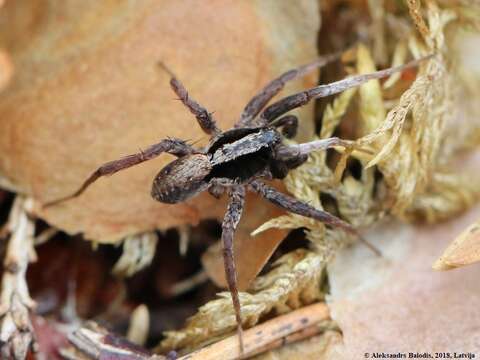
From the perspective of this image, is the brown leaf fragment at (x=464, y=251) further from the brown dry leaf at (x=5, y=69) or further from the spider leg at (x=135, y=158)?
the brown dry leaf at (x=5, y=69)

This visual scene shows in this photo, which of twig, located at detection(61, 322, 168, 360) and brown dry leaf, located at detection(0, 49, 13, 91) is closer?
twig, located at detection(61, 322, 168, 360)

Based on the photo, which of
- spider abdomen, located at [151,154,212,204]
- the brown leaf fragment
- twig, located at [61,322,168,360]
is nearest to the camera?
the brown leaf fragment

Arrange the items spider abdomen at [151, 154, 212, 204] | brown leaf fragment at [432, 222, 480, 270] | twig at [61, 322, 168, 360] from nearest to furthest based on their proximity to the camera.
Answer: brown leaf fragment at [432, 222, 480, 270] < twig at [61, 322, 168, 360] < spider abdomen at [151, 154, 212, 204]

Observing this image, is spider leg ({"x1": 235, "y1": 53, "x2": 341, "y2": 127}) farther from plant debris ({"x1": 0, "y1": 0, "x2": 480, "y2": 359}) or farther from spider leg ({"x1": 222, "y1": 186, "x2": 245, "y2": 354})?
spider leg ({"x1": 222, "y1": 186, "x2": 245, "y2": 354})

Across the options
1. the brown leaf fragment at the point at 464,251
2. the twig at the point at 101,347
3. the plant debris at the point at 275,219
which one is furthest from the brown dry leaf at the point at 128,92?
the brown leaf fragment at the point at 464,251

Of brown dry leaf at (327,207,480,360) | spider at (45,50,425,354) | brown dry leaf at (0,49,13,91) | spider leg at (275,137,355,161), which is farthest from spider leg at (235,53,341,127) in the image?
brown dry leaf at (0,49,13,91)

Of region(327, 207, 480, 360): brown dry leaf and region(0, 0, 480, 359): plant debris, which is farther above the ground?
region(0, 0, 480, 359): plant debris
